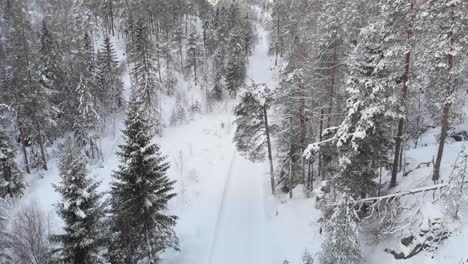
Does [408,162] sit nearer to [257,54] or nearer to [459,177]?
[459,177]

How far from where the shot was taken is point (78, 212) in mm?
16125

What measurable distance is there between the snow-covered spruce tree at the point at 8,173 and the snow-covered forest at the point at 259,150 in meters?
0.18

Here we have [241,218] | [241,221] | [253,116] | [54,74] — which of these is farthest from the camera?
[54,74]

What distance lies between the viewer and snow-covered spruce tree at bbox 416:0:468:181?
1512cm

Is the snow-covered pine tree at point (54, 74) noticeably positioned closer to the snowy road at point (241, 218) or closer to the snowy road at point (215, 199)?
the snowy road at point (215, 199)

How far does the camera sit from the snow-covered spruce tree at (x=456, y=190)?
13.7 m

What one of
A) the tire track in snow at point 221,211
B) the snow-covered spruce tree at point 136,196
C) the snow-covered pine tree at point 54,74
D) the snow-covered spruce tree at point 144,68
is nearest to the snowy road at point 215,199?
the tire track in snow at point 221,211

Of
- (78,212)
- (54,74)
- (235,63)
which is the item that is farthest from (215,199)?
(235,63)

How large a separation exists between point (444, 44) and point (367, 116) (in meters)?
4.29

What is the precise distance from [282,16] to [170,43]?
1910 centimetres

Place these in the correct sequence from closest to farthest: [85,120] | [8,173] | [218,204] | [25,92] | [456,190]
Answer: [456,190], [218,204], [8,173], [25,92], [85,120]

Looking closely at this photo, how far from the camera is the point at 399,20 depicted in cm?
1719

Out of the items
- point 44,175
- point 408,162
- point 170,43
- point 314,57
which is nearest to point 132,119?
point 314,57

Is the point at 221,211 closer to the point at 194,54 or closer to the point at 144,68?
the point at 144,68
